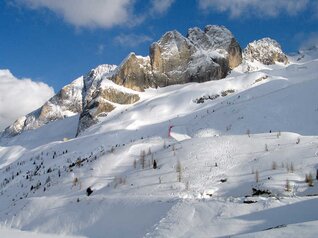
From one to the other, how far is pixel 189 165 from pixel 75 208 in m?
5.42

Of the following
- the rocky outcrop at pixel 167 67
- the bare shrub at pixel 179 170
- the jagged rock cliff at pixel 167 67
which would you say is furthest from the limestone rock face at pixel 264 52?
the bare shrub at pixel 179 170

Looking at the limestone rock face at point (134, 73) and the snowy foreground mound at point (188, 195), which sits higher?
the limestone rock face at point (134, 73)

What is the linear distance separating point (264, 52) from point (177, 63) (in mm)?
55467

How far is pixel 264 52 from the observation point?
17062 centimetres

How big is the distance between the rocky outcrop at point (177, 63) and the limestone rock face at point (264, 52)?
97.1ft

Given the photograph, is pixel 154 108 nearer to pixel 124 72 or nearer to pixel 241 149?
pixel 124 72

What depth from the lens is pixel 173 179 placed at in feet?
66.6

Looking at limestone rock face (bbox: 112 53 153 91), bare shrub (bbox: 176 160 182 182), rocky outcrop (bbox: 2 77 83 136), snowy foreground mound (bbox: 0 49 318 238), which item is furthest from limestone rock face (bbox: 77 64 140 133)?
bare shrub (bbox: 176 160 182 182)

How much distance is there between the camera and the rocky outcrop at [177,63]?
116 metres

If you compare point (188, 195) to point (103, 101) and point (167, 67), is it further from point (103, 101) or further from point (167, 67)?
point (167, 67)

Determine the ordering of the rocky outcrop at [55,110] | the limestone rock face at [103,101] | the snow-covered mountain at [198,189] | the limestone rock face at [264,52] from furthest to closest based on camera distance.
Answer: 1. the rocky outcrop at [55,110]
2. the limestone rock face at [264,52]
3. the limestone rock face at [103,101]
4. the snow-covered mountain at [198,189]

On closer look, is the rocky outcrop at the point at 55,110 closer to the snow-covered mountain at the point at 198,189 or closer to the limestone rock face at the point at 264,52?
the limestone rock face at the point at 264,52

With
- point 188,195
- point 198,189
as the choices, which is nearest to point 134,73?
point 198,189

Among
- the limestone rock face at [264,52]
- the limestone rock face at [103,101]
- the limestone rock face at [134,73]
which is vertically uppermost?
the limestone rock face at [264,52]
